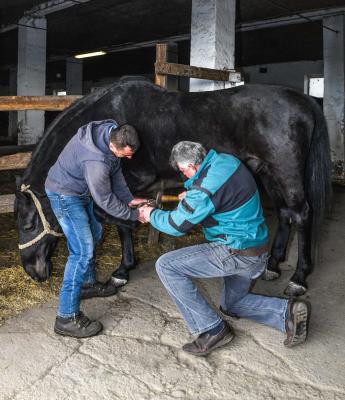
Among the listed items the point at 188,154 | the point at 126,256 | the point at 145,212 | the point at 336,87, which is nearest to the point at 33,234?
the point at 126,256

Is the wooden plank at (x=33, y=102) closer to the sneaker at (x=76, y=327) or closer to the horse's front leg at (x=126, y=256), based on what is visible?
the horse's front leg at (x=126, y=256)

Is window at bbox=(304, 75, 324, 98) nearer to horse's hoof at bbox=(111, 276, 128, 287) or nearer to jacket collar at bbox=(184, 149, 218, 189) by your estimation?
horse's hoof at bbox=(111, 276, 128, 287)

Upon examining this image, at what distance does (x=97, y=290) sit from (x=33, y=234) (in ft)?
2.32

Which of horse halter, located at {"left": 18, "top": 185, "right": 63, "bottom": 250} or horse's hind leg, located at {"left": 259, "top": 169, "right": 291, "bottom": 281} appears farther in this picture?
horse's hind leg, located at {"left": 259, "top": 169, "right": 291, "bottom": 281}

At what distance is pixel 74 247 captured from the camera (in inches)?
126

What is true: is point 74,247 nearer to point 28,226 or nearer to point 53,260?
point 28,226

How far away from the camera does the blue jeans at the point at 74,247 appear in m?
3.12

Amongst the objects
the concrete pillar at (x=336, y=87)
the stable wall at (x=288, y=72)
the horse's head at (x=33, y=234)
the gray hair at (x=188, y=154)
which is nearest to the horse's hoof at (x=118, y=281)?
the horse's head at (x=33, y=234)

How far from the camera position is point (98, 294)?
151 inches

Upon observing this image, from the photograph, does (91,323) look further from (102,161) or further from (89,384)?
(102,161)

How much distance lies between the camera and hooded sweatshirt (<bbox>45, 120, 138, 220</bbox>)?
2.95 m

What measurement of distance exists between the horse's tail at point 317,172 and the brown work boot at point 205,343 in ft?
5.43

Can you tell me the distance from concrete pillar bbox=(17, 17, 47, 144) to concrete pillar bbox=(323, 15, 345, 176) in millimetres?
7518

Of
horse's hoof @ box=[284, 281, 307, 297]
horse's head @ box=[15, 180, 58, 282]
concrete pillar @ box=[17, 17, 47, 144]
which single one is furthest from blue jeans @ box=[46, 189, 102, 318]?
concrete pillar @ box=[17, 17, 47, 144]
